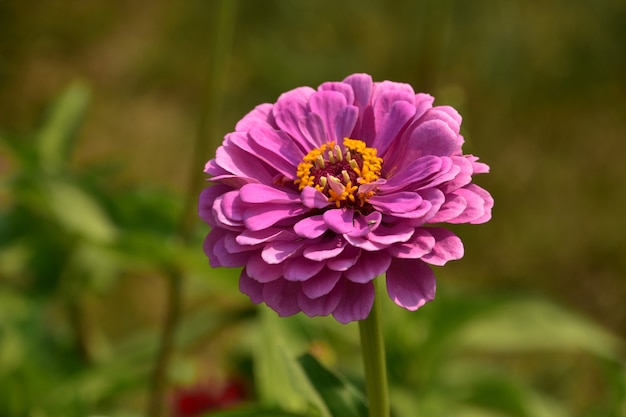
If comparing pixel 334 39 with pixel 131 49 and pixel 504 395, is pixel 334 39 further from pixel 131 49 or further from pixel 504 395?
pixel 504 395

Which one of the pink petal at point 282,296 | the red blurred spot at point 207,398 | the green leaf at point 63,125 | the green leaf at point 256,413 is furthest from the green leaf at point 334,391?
the green leaf at point 63,125

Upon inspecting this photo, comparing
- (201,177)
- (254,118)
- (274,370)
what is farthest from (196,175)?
(254,118)

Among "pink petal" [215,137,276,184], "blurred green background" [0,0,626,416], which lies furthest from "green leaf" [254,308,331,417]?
"pink petal" [215,137,276,184]

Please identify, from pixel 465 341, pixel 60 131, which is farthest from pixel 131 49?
pixel 465 341

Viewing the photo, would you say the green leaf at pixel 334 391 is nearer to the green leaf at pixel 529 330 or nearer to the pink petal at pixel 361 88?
the pink petal at pixel 361 88

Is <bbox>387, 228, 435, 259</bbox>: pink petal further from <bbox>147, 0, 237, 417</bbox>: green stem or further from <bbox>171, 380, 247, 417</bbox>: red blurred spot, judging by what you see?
<bbox>171, 380, 247, 417</bbox>: red blurred spot

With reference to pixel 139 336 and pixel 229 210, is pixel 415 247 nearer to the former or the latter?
pixel 229 210
